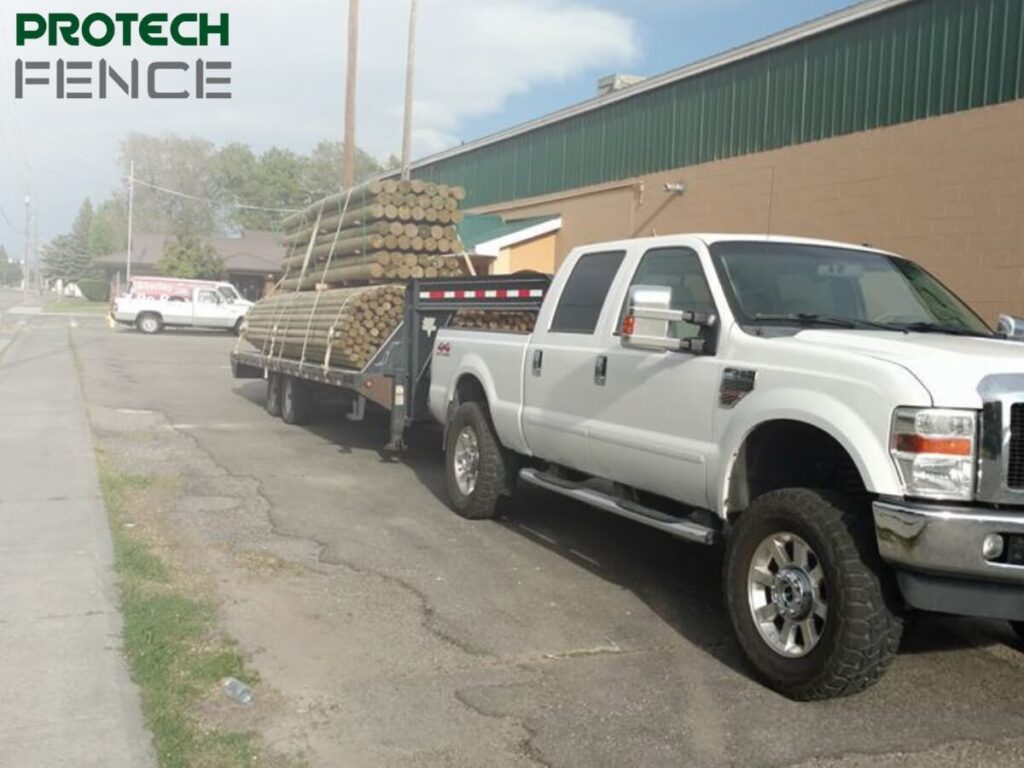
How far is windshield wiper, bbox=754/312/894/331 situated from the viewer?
16.8ft

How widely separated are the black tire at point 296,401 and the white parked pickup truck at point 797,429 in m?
6.51

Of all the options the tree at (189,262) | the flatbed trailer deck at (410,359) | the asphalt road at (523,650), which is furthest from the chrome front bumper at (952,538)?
the tree at (189,262)

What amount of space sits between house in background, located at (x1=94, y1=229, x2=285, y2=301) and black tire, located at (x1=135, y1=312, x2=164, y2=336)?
18.8m

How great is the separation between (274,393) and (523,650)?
9.59 meters

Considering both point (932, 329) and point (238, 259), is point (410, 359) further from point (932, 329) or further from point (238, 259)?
point (238, 259)

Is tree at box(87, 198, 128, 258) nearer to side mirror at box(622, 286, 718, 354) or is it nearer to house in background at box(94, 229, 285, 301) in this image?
house in background at box(94, 229, 285, 301)

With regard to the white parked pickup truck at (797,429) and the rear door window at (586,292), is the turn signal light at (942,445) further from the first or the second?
the rear door window at (586,292)

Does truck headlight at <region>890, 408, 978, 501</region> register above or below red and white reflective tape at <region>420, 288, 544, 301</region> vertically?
below

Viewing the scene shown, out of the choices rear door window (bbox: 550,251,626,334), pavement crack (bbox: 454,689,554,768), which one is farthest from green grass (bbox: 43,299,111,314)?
pavement crack (bbox: 454,689,554,768)

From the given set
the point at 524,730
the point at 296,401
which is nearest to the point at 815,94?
the point at 296,401

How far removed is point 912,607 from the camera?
4.14m

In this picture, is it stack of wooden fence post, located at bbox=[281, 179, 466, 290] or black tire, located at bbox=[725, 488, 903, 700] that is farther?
stack of wooden fence post, located at bbox=[281, 179, 466, 290]

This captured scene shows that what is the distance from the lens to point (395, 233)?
38.4ft

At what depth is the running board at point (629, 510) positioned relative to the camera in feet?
16.9
